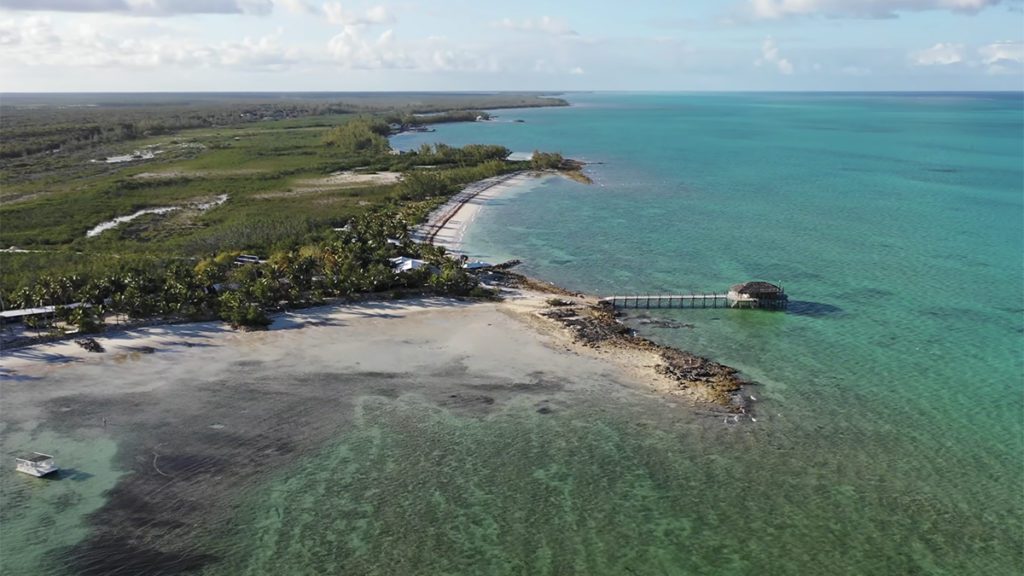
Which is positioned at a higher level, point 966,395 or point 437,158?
point 437,158

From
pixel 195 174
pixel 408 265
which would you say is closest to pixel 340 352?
pixel 408 265

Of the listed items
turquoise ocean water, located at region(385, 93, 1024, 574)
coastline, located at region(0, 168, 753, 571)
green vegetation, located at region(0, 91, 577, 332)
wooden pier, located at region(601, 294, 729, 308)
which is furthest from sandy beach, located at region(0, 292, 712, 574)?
turquoise ocean water, located at region(385, 93, 1024, 574)

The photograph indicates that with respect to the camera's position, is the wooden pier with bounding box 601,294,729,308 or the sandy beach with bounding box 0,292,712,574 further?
the wooden pier with bounding box 601,294,729,308

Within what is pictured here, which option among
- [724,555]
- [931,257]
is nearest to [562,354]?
[724,555]

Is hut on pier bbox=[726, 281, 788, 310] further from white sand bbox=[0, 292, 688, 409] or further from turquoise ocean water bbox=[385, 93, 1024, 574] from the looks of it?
white sand bbox=[0, 292, 688, 409]

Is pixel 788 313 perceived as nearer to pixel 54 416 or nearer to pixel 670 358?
pixel 670 358

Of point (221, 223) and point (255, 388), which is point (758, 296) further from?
point (221, 223)
